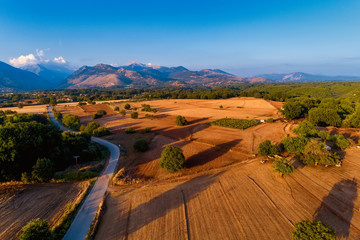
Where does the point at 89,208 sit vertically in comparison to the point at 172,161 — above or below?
below

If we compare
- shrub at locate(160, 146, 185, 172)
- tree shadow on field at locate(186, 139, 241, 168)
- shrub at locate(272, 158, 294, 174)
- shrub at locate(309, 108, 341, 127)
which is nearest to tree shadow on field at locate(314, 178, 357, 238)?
shrub at locate(272, 158, 294, 174)

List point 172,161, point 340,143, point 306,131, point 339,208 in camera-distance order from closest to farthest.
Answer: point 339,208 < point 172,161 < point 340,143 < point 306,131

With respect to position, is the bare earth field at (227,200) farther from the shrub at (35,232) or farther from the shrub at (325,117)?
the shrub at (325,117)

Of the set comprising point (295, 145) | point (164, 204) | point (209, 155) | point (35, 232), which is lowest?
point (209, 155)

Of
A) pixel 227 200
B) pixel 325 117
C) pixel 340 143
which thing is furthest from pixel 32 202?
pixel 325 117

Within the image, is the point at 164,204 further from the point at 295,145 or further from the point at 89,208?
the point at 295,145

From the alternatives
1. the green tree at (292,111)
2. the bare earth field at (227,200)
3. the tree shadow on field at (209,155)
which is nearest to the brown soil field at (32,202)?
the bare earth field at (227,200)
